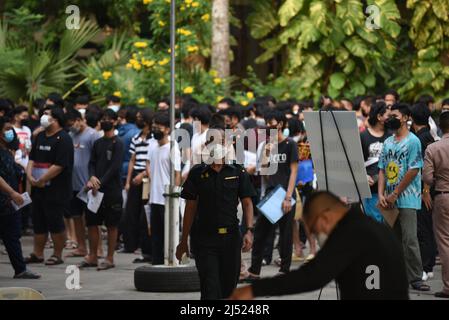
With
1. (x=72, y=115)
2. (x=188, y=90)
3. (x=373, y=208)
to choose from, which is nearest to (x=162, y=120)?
(x=72, y=115)

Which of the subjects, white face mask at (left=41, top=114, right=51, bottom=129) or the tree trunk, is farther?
the tree trunk

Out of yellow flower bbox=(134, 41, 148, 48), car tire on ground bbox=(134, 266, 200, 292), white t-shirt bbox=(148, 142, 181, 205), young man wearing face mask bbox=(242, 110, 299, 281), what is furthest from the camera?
yellow flower bbox=(134, 41, 148, 48)

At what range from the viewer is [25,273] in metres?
13.6

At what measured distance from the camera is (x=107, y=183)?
14.7 metres

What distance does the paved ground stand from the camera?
1230cm

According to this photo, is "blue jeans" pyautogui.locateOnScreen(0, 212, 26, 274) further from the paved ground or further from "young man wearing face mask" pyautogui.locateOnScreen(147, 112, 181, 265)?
"young man wearing face mask" pyautogui.locateOnScreen(147, 112, 181, 265)

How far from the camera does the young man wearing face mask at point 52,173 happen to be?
1468 centimetres

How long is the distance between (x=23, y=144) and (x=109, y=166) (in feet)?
12.0

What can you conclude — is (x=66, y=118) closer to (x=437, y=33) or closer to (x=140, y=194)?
(x=140, y=194)

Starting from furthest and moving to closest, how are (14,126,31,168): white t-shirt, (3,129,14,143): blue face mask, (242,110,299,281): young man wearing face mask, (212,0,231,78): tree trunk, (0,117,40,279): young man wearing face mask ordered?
1. (212,0,231,78): tree trunk
2. (14,126,31,168): white t-shirt
3. (242,110,299,281): young man wearing face mask
4. (3,129,14,143): blue face mask
5. (0,117,40,279): young man wearing face mask

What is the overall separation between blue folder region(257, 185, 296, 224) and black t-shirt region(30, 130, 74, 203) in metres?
2.61

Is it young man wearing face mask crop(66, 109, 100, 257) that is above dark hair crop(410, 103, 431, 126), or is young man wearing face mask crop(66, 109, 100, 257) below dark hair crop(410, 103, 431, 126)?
below

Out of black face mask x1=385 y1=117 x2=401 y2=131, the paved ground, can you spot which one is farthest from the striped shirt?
black face mask x1=385 y1=117 x2=401 y2=131
